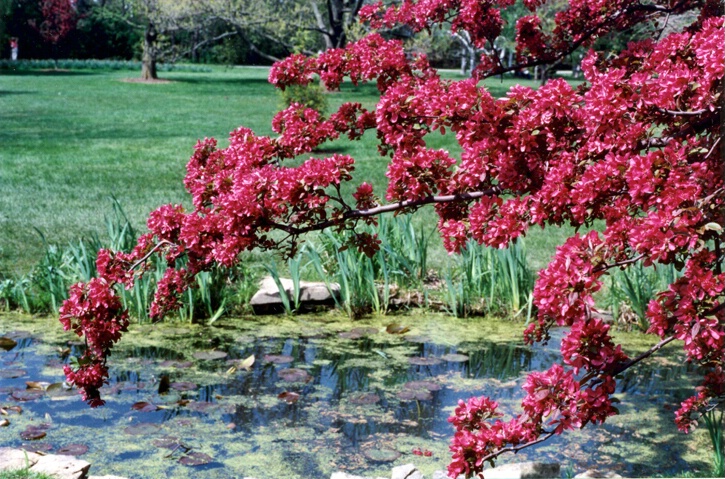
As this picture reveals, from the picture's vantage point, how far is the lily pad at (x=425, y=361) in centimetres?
487

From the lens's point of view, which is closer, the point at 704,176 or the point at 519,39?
the point at 704,176

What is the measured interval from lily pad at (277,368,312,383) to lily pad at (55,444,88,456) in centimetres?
116

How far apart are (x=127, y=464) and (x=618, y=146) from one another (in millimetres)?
2244

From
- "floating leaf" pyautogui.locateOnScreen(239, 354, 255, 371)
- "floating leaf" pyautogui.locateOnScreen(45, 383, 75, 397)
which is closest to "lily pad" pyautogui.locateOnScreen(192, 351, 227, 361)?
"floating leaf" pyautogui.locateOnScreen(239, 354, 255, 371)

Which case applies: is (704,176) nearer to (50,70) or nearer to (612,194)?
(612,194)

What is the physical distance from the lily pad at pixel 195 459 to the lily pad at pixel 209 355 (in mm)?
1209

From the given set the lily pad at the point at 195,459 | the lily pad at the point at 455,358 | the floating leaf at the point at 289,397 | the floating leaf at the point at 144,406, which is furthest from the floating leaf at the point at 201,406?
the lily pad at the point at 455,358

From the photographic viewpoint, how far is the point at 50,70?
108ft

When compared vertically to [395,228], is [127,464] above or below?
below

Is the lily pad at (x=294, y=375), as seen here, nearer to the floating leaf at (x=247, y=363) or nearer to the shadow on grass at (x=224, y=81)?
the floating leaf at (x=247, y=363)

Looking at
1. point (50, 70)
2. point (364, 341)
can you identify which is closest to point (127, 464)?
point (364, 341)

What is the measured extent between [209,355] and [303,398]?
2.56ft

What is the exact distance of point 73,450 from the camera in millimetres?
3729

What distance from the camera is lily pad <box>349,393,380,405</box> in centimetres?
432
